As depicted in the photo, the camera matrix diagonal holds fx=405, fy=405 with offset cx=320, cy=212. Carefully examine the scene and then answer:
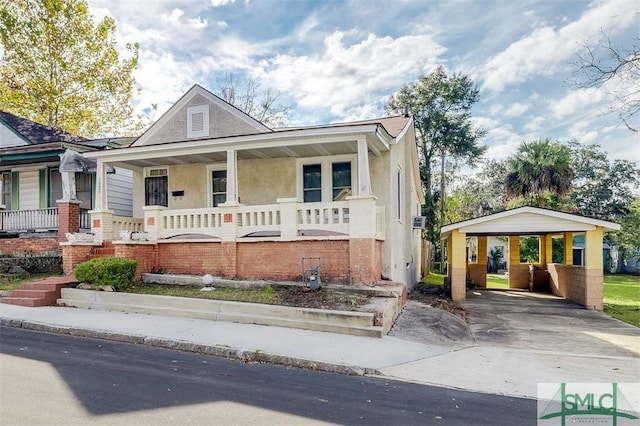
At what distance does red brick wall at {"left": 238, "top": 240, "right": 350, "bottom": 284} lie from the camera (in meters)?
9.85

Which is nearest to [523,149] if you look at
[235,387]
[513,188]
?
[513,188]

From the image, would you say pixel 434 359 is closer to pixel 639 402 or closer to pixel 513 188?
pixel 639 402

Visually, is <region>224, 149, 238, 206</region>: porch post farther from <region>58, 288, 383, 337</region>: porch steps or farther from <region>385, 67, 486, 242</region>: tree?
<region>385, 67, 486, 242</region>: tree

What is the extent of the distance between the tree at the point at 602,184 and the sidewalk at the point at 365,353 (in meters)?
37.2

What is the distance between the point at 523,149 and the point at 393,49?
13.4 metres

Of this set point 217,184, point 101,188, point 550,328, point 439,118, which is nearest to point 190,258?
point 217,184

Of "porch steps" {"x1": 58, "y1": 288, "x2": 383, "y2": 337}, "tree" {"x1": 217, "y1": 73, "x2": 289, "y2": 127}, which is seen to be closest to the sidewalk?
"porch steps" {"x1": 58, "y1": 288, "x2": 383, "y2": 337}

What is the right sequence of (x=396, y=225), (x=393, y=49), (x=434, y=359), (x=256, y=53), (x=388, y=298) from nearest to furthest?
(x=434, y=359)
(x=388, y=298)
(x=396, y=225)
(x=393, y=49)
(x=256, y=53)

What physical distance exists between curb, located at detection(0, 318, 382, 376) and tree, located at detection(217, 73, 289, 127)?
25358 mm

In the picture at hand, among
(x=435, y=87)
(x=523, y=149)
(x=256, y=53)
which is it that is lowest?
(x=523, y=149)

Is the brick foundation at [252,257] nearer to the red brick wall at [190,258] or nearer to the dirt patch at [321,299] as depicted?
the red brick wall at [190,258]

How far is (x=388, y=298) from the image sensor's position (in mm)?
9086

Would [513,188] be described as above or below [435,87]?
below

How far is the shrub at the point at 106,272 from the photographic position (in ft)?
32.2
